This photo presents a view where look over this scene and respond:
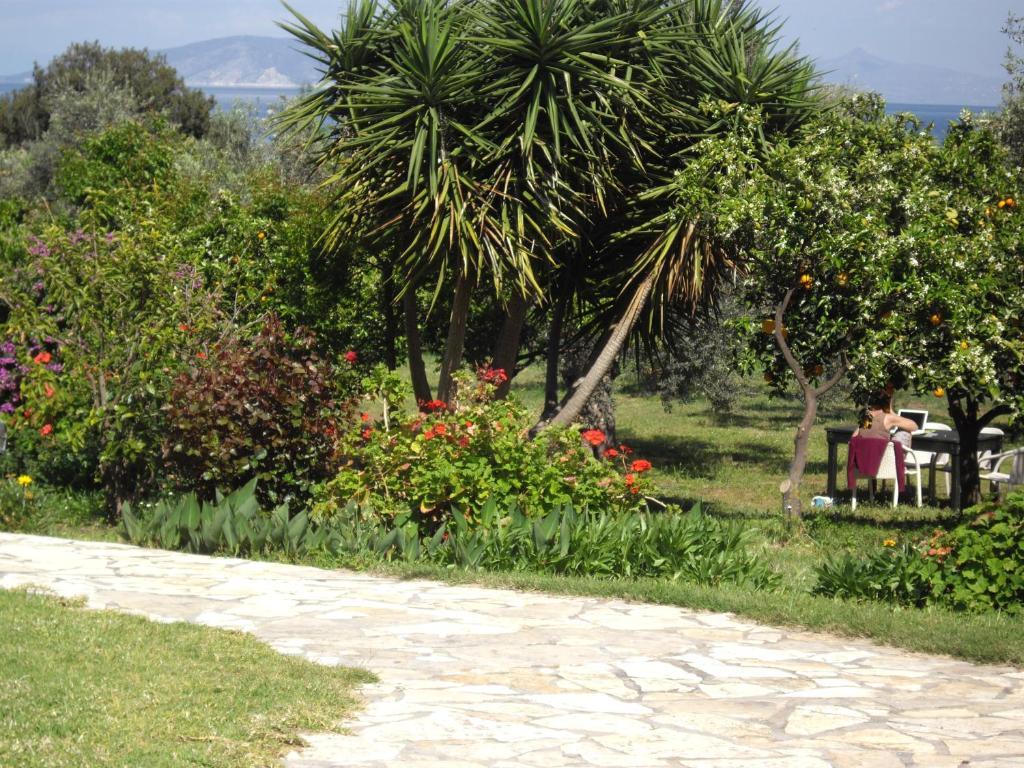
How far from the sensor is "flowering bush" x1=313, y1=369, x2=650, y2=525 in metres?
7.56

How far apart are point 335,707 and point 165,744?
0.73m

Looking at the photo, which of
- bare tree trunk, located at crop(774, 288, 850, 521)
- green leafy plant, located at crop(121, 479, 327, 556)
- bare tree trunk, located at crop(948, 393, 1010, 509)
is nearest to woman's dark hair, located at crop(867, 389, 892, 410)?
bare tree trunk, located at crop(774, 288, 850, 521)

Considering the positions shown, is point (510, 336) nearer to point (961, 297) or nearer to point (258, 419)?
point (258, 419)

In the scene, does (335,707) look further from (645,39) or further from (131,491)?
(645,39)

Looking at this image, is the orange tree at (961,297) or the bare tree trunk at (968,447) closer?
the orange tree at (961,297)

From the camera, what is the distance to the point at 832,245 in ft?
28.5

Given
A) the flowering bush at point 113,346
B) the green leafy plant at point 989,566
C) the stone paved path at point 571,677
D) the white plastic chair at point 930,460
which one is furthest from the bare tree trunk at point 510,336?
the green leafy plant at point 989,566

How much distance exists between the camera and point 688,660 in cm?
536

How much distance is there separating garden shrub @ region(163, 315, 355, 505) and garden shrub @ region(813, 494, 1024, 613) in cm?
380

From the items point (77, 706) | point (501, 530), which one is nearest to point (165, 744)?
point (77, 706)

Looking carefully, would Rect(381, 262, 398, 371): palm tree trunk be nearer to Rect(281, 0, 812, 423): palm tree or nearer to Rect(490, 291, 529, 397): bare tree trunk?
Rect(281, 0, 812, 423): palm tree

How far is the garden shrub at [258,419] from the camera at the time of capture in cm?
834

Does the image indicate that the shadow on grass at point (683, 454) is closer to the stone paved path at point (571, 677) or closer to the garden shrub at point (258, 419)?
the garden shrub at point (258, 419)

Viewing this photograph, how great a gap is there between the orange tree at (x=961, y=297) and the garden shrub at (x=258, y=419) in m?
4.04
